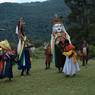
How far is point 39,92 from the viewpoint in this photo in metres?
15.2

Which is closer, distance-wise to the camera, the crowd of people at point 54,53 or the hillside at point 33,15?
the crowd of people at point 54,53

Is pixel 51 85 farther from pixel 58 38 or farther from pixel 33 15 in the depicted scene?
pixel 33 15

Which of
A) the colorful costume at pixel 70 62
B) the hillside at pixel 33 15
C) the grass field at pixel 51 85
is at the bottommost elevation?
the grass field at pixel 51 85

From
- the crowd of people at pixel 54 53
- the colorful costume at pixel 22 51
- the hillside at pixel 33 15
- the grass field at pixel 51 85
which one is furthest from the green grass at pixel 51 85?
the hillside at pixel 33 15

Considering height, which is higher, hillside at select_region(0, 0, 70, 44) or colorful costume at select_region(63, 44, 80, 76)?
hillside at select_region(0, 0, 70, 44)

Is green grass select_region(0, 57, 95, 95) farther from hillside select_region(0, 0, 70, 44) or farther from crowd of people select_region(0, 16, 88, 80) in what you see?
hillside select_region(0, 0, 70, 44)

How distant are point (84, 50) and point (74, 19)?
110ft

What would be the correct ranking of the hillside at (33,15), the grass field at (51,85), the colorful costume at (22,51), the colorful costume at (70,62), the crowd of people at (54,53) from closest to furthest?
the grass field at (51,85), the crowd of people at (54,53), the colorful costume at (70,62), the colorful costume at (22,51), the hillside at (33,15)

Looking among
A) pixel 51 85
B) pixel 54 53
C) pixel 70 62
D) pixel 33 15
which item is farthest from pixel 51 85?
pixel 33 15

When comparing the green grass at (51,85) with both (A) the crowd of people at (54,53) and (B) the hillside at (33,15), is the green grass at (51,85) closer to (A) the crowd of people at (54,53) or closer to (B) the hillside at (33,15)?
(A) the crowd of people at (54,53)

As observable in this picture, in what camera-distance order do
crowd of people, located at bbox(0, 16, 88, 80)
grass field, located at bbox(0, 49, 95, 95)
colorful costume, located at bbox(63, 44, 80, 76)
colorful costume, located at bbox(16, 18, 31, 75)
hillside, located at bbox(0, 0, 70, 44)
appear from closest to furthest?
grass field, located at bbox(0, 49, 95, 95), crowd of people, located at bbox(0, 16, 88, 80), colorful costume, located at bbox(63, 44, 80, 76), colorful costume, located at bbox(16, 18, 31, 75), hillside, located at bbox(0, 0, 70, 44)

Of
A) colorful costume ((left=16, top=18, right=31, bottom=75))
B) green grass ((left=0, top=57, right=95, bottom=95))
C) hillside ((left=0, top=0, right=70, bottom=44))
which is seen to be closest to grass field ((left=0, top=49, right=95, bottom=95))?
green grass ((left=0, top=57, right=95, bottom=95))

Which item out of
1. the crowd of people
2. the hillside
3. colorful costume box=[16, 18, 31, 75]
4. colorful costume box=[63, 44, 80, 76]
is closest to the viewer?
the crowd of people

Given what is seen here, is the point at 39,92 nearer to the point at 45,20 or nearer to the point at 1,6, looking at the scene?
the point at 45,20
